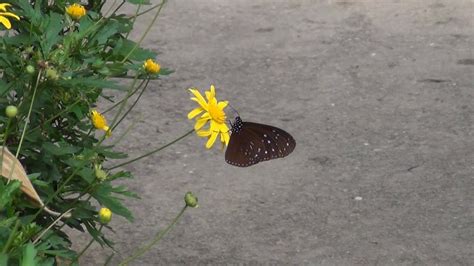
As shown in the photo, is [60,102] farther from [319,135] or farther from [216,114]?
[319,135]

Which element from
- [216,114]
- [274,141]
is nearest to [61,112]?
[216,114]

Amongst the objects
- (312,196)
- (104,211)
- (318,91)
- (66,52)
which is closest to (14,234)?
(104,211)

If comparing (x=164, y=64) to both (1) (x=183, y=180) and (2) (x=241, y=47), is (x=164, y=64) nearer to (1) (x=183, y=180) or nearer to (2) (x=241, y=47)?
(2) (x=241, y=47)

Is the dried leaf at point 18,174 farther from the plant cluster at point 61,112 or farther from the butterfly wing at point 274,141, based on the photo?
the butterfly wing at point 274,141

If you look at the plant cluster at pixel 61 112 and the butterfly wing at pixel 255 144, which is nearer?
the plant cluster at pixel 61 112

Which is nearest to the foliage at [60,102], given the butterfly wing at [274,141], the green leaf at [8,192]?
the green leaf at [8,192]

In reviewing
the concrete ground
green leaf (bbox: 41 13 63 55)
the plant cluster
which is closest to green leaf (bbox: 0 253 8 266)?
the plant cluster
